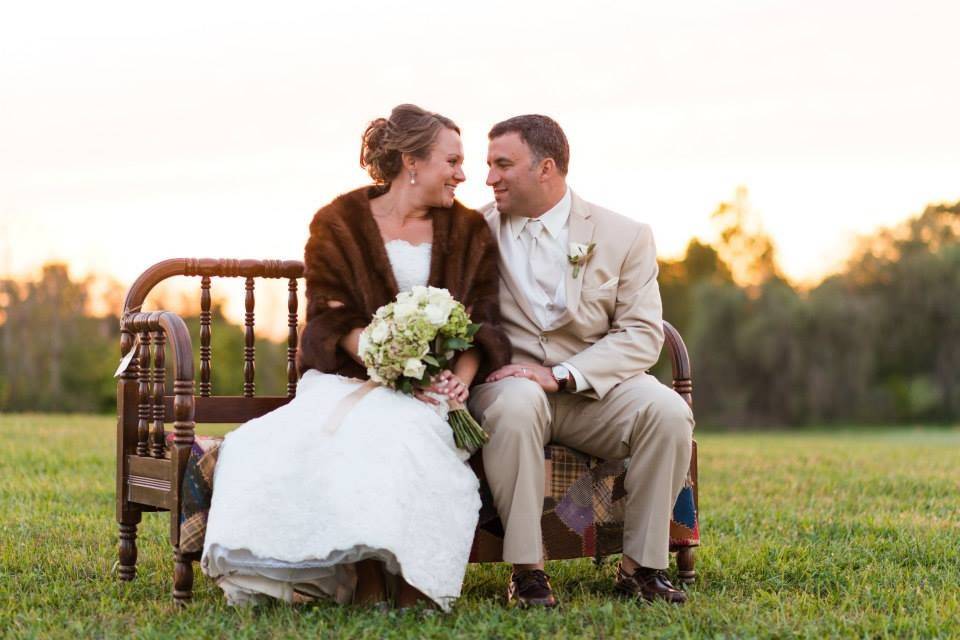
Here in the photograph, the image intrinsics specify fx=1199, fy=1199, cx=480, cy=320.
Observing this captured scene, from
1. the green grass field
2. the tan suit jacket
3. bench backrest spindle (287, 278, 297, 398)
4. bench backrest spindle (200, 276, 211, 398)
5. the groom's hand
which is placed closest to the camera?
the green grass field

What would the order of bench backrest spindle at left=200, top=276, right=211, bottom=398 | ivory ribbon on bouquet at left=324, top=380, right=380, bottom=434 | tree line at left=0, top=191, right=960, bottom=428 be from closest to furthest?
ivory ribbon on bouquet at left=324, top=380, right=380, bottom=434 < bench backrest spindle at left=200, top=276, right=211, bottom=398 < tree line at left=0, top=191, right=960, bottom=428

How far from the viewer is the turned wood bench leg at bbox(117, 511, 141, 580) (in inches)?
183

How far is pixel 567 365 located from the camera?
14.7ft

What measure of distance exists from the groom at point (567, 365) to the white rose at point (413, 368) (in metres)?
0.28

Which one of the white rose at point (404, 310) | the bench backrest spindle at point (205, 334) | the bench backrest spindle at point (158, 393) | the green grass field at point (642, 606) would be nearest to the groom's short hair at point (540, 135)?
the white rose at point (404, 310)

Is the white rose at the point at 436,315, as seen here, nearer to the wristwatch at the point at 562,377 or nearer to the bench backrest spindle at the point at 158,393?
the wristwatch at the point at 562,377

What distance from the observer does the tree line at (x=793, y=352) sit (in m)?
28.1

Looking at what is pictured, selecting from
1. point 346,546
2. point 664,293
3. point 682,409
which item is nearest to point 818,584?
point 682,409

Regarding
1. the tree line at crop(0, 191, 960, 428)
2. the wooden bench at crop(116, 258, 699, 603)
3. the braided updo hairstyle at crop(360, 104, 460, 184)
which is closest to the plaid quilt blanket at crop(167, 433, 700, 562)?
→ the wooden bench at crop(116, 258, 699, 603)

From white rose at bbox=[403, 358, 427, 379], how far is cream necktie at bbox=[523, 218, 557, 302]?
765 millimetres

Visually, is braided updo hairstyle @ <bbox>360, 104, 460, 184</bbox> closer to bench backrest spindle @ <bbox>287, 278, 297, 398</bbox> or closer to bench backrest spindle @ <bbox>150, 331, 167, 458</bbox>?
bench backrest spindle @ <bbox>287, 278, 297, 398</bbox>

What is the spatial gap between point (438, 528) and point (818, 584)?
157 cm

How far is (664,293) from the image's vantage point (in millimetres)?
43562

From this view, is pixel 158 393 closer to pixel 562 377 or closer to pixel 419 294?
pixel 419 294
